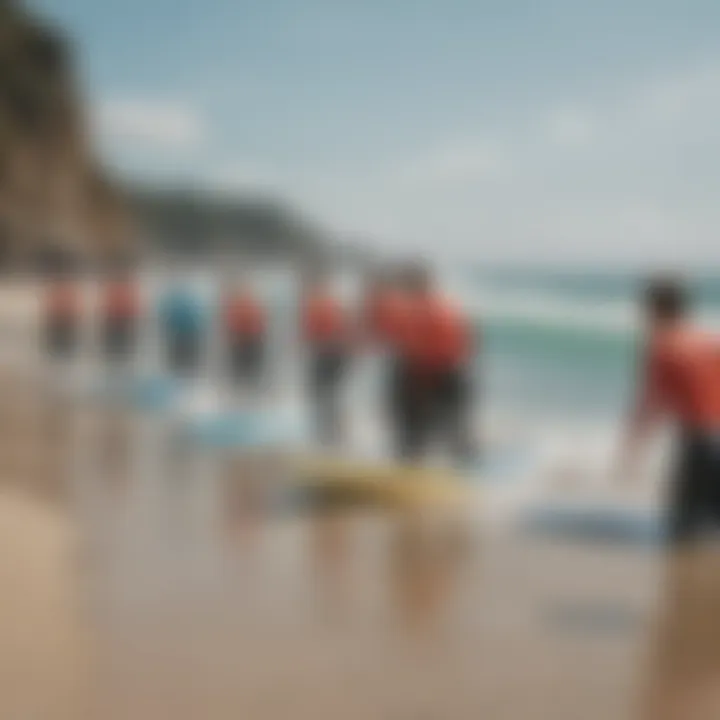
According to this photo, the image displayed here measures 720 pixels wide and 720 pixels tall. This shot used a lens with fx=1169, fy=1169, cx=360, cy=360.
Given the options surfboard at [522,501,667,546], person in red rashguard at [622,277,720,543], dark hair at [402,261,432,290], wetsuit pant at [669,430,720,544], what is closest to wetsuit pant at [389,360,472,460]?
dark hair at [402,261,432,290]

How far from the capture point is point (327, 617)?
301 centimetres

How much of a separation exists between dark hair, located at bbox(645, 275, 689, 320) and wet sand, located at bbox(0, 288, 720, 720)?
0.79 meters

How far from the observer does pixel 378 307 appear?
5258mm

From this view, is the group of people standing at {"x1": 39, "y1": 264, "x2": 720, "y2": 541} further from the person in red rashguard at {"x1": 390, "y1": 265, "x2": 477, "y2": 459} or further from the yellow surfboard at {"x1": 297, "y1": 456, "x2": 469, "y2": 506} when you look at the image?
the yellow surfboard at {"x1": 297, "y1": 456, "x2": 469, "y2": 506}

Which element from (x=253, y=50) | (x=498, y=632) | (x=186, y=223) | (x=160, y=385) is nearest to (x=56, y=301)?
(x=160, y=385)

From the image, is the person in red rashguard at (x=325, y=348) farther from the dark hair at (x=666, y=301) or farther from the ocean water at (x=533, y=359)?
the dark hair at (x=666, y=301)

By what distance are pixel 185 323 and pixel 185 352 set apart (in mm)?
192

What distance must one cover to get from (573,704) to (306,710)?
22.6 inches

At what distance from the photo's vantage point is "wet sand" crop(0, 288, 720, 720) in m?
2.44

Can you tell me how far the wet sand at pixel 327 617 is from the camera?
2441mm

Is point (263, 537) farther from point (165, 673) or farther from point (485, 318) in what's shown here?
point (485, 318)

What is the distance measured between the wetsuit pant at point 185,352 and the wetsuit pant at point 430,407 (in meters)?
2.25

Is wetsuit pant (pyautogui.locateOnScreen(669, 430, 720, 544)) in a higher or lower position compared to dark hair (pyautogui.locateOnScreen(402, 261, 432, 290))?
lower

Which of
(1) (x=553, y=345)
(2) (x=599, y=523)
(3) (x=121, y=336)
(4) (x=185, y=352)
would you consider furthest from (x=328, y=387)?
(3) (x=121, y=336)
